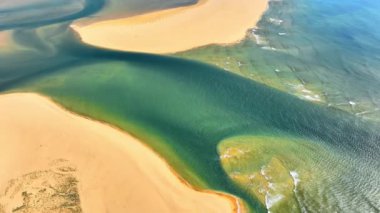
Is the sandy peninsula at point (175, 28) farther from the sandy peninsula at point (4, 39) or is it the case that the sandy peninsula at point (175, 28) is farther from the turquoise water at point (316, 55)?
the sandy peninsula at point (4, 39)

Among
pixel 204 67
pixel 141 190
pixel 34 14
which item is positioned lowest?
pixel 141 190

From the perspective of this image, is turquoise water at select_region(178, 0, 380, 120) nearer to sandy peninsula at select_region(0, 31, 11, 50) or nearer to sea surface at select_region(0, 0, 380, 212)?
sea surface at select_region(0, 0, 380, 212)

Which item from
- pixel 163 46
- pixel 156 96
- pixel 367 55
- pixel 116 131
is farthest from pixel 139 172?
pixel 367 55

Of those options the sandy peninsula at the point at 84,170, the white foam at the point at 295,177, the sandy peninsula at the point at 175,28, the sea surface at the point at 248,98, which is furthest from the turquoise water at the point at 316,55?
the sandy peninsula at the point at 84,170

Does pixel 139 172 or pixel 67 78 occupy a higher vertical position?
pixel 67 78

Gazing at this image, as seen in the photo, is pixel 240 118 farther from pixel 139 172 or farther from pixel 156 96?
pixel 139 172

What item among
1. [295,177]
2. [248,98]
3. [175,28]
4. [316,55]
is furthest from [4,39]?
[295,177]

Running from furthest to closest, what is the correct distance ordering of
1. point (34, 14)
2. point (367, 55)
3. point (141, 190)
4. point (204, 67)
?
point (34, 14)
point (367, 55)
point (204, 67)
point (141, 190)

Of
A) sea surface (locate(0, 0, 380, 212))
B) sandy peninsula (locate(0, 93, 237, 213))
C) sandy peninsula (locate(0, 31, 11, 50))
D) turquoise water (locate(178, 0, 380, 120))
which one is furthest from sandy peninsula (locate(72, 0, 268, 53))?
sandy peninsula (locate(0, 93, 237, 213))
